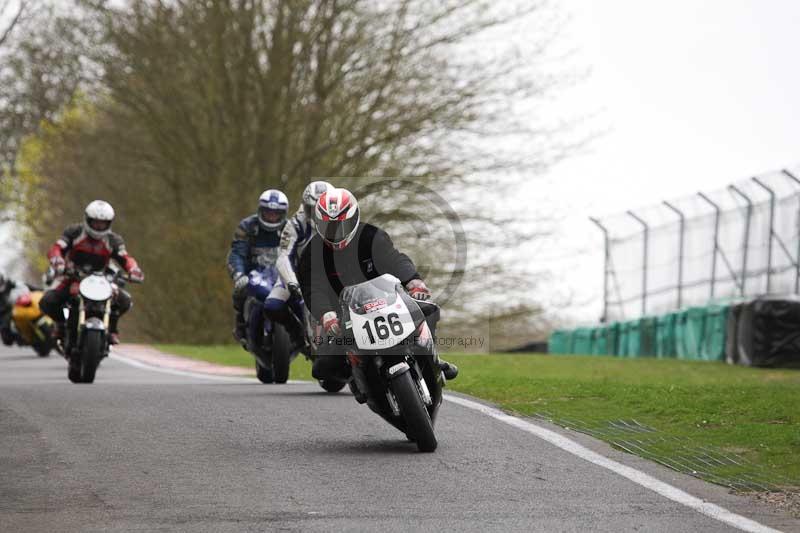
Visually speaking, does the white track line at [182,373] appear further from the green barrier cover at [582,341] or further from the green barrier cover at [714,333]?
the green barrier cover at [582,341]

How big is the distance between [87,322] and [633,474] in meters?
7.36

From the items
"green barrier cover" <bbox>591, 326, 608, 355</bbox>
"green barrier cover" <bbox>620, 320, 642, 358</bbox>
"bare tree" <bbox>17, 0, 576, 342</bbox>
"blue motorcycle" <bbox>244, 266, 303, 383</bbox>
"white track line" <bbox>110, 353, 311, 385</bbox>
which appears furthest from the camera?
"bare tree" <bbox>17, 0, 576, 342</bbox>

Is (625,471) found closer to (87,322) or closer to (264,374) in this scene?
(264,374)

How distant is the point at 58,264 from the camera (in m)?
14.8

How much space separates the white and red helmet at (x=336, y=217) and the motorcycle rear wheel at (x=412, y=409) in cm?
110

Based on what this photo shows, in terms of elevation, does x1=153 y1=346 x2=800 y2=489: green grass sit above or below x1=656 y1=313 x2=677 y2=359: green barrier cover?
below

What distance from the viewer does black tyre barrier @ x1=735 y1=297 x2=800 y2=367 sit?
2031cm

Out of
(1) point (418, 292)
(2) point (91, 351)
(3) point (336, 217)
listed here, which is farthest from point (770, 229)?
(3) point (336, 217)

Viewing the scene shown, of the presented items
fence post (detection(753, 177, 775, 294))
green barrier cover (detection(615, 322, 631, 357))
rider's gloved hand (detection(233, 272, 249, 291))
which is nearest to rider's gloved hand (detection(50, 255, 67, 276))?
rider's gloved hand (detection(233, 272, 249, 291))

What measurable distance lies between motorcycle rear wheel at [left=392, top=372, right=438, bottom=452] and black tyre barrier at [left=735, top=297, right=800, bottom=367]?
12.2 m

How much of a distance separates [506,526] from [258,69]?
2860 cm

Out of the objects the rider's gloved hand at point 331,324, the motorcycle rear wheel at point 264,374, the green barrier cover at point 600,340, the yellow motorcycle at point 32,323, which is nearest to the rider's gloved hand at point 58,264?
the motorcycle rear wheel at point 264,374

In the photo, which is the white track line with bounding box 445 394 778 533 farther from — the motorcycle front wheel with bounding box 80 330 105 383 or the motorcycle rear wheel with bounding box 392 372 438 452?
the motorcycle front wheel with bounding box 80 330 105 383

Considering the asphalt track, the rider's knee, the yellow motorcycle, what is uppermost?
the rider's knee
